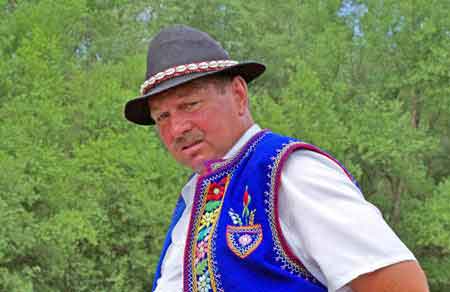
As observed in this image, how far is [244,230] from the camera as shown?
1.68 meters

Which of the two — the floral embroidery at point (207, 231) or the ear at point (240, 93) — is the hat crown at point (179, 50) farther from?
the floral embroidery at point (207, 231)

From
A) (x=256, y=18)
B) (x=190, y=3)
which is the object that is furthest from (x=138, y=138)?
(x=256, y=18)

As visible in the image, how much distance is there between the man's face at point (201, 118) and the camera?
1863 mm

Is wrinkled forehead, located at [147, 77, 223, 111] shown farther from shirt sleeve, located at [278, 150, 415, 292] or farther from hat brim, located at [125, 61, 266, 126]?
shirt sleeve, located at [278, 150, 415, 292]

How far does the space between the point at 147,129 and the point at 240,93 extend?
15.8 meters

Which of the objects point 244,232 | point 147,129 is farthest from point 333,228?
point 147,129

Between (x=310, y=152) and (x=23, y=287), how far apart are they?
11778mm

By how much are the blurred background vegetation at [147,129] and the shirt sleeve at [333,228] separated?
11.7 metres

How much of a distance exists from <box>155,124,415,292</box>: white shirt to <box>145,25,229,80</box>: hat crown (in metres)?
0.37

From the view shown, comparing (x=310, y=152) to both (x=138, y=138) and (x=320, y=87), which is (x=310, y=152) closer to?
(x=138, y=138)

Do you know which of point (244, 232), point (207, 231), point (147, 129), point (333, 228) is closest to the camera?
point (333, 228)

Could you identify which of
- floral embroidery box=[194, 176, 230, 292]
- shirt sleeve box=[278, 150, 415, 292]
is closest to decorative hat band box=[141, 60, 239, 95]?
floral embroidery box=[194, 176, 230, 292]

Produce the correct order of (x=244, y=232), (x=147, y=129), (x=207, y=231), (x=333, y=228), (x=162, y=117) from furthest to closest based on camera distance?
(x=147, y=129), (x=162, y=117), (x=207, y=231), (x=244, y=232), (x=333, y=228)

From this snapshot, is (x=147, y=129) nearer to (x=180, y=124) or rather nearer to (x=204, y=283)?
(x=180, y=124)
